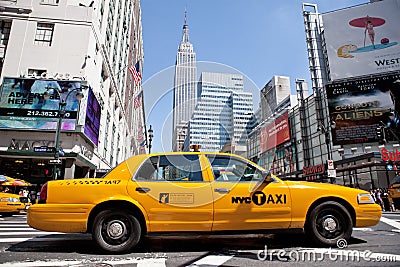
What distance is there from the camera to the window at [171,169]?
181 inches

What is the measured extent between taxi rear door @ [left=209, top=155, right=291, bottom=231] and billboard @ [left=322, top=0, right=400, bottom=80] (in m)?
35.6

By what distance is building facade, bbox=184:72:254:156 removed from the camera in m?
5.12

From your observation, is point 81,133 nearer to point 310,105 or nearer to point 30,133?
point 30,133

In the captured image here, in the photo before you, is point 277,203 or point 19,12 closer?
point 277,203

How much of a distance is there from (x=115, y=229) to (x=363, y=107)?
119ft

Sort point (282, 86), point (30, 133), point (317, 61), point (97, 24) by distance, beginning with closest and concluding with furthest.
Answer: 1. point (30, 133)
2. point (97, 24)
3. point (317, 61)
4. point (282, 86)

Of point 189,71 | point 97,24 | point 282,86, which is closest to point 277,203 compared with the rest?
point 189,71

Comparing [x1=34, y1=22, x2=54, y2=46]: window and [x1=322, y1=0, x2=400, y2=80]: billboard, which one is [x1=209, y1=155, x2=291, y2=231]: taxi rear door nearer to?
[x1=34, y1=22, x2=54, y2=46]: window

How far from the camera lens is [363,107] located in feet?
109

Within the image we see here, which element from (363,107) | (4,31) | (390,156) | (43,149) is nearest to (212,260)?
(43,149)

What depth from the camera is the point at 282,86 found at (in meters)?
97.2

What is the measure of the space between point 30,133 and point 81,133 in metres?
3.93

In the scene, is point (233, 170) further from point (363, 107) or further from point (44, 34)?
point (363, 107)

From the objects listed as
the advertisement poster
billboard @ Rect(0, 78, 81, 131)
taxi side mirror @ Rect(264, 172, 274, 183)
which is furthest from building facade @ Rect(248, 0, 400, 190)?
taxi side mirror @ Rect(264, 172, 274, 183)
